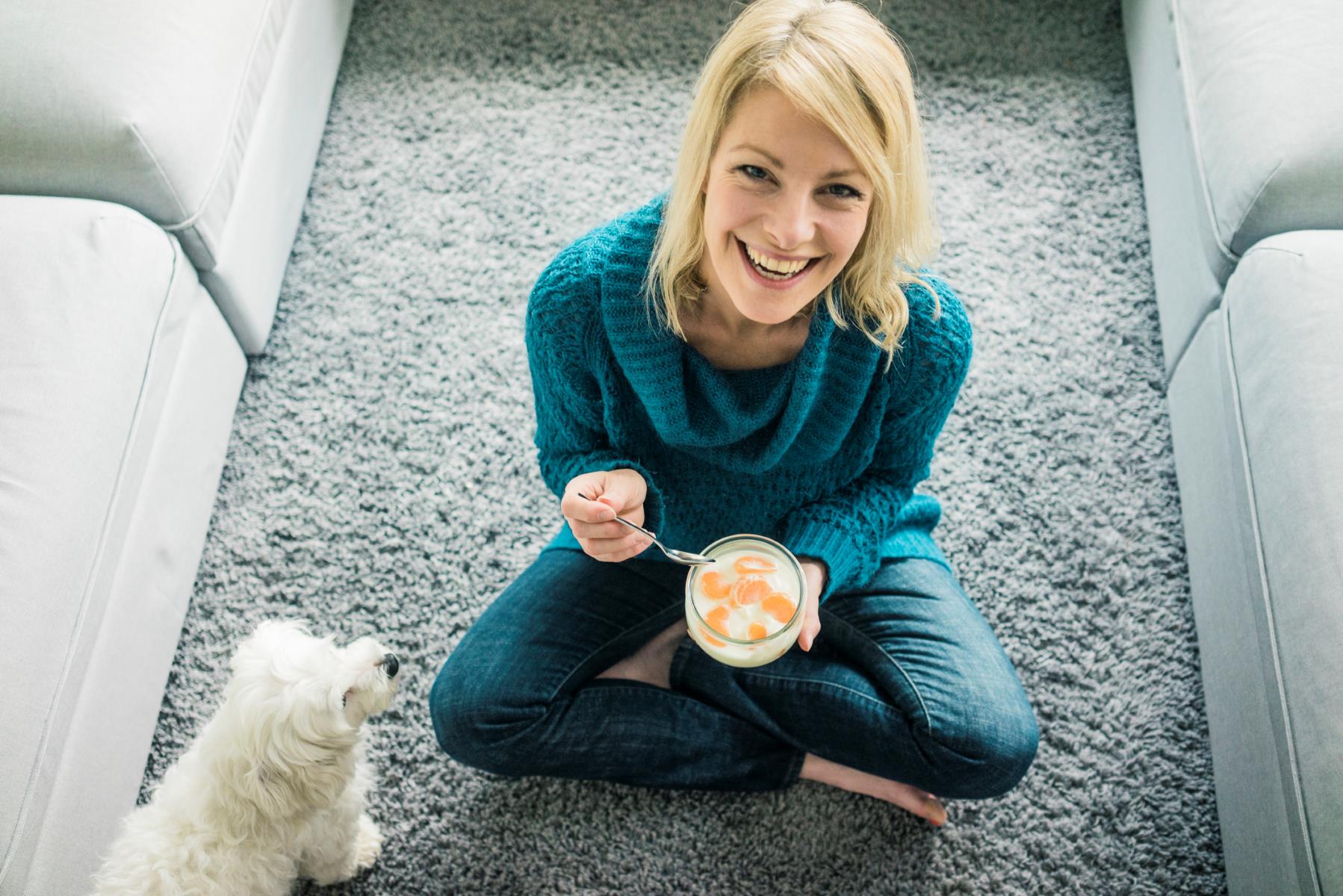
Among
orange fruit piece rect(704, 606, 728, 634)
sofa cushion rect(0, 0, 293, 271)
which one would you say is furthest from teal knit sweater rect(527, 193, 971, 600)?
sofa cushion rect(0, 0, 293, 271)

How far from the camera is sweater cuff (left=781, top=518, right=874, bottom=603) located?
3.95 ft

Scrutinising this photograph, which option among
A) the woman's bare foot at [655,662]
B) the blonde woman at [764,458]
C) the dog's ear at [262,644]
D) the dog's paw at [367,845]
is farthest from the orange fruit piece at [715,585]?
the dog's paw at [367,845]

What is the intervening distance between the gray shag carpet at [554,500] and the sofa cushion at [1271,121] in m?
0.36

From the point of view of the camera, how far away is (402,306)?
1827mm

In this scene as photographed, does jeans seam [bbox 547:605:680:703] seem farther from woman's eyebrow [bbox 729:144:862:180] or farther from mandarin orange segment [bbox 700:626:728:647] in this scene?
woman's eyebrow [bbox 729:144:862:180]

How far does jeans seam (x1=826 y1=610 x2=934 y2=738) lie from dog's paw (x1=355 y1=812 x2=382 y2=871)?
0.71 meters

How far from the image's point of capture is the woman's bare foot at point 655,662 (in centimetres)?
142

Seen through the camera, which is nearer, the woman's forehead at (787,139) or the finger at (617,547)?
the woman's forehead at (787,139)

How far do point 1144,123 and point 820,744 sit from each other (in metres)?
1.37

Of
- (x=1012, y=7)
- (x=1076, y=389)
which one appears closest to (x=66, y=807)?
(x=1076, y=389)

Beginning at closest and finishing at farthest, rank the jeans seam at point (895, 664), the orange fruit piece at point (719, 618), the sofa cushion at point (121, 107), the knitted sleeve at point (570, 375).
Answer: the orange fruit piece at point (719, 618) → the knitted sleeve at point (570, 375) → the jeans seam at point (895, 664) → the sofa cushion at point (121, 107)

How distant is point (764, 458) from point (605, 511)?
0.22 meters

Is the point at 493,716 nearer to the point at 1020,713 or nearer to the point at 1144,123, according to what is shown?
the point at 1020,713

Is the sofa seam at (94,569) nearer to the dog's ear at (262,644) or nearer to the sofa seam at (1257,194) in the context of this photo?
the dog's ear at (262,644)
